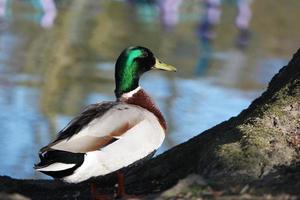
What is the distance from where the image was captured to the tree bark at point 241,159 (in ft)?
14.1

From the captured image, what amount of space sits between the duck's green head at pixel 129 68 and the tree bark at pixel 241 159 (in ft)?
1.52

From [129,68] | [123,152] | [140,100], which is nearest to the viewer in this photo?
[123,152]

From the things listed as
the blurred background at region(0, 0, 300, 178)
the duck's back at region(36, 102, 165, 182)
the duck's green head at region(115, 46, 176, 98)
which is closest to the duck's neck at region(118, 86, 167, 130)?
the duck's green head at region(115, 46, 176, 98)

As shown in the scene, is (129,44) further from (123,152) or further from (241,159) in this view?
(241,159)

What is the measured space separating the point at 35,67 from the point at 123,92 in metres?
6.78

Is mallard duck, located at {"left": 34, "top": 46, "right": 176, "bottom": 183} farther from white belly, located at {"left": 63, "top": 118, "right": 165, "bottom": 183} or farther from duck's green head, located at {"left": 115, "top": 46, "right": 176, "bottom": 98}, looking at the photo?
duck's green head, located at {"left": 115, "top": 46, "right": 176, "bottom": 98}

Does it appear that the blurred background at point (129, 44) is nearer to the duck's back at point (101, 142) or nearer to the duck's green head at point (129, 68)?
the duck's green head at point (129, 68)

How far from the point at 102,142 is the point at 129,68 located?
0.93 metres

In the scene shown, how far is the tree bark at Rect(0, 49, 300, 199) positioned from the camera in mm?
4297

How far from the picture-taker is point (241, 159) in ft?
14.8

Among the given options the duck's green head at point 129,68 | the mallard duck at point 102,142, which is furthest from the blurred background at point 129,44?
the mallard duck at point 102,142

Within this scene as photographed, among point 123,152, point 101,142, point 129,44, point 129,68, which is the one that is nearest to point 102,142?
point 101,142

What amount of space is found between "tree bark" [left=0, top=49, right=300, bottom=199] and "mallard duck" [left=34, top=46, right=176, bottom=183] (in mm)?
223

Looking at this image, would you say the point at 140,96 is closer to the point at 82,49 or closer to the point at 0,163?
the point at 0,163
